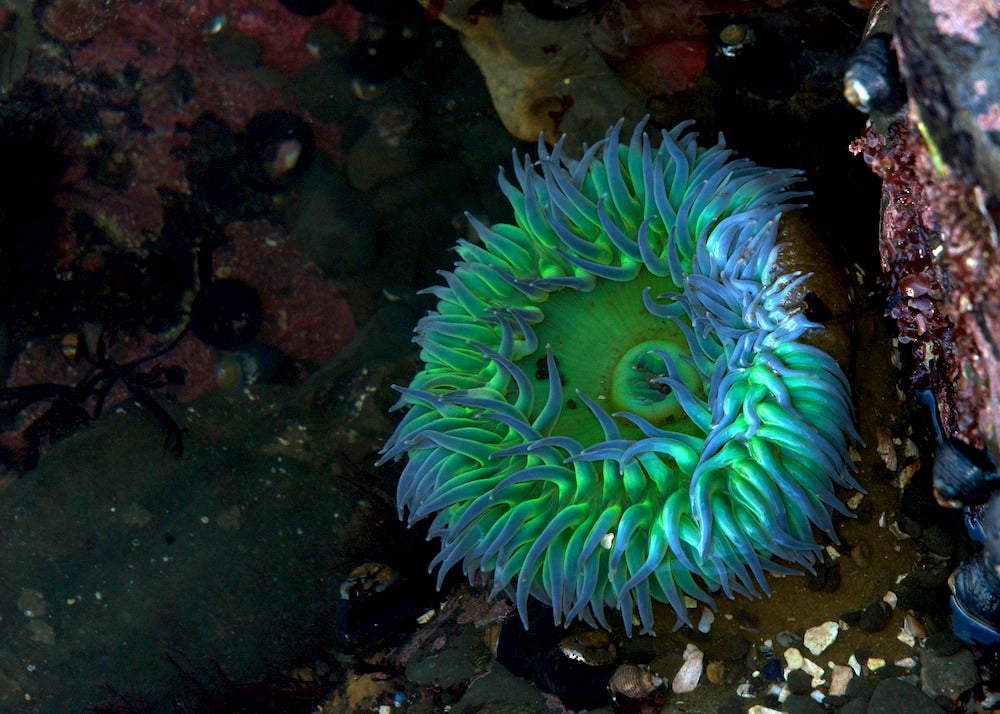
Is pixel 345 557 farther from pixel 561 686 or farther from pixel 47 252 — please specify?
pixel 47 252

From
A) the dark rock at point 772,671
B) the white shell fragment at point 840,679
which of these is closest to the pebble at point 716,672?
the dark rock at point 772,671

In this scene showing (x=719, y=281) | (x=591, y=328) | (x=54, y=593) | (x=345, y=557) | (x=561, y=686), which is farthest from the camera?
(x=54, y=593)

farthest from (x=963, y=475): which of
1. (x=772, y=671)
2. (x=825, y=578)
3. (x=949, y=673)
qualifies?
(x=772, y=671)

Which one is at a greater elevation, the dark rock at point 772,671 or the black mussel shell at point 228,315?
the black mussel shell at point 228,315

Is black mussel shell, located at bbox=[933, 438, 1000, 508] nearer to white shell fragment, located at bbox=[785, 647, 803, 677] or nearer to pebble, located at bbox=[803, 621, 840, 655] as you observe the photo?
pebble, located at bbox=[803, 621, 840, 655]

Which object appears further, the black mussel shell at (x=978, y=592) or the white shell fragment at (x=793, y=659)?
the white shell fragment at (x=793, y=659)

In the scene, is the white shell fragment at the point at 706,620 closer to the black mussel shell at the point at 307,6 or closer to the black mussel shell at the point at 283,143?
the black mussel shell at the point at 283,143

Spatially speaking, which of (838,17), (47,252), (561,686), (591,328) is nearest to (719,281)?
(591,328)

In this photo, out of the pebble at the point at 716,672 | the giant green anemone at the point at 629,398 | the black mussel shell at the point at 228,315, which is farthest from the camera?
the black mussel shell at the point at 228,315
